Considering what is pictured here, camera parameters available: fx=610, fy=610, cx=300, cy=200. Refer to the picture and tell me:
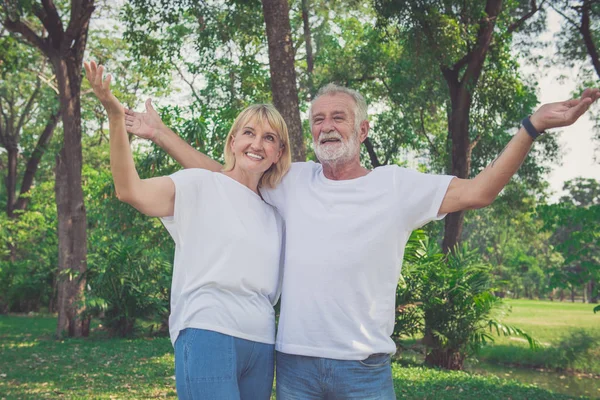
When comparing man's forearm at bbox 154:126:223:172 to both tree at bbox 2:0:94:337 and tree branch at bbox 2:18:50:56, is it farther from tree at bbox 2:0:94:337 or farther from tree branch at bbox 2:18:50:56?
tree branch at bbox 2:18:50:56

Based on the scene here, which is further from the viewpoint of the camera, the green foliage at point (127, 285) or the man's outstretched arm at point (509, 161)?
the green foliage at point (127, 285)

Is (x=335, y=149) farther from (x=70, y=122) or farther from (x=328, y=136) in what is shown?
(x=70, y=122)

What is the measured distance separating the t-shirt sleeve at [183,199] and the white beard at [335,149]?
646 millimetres

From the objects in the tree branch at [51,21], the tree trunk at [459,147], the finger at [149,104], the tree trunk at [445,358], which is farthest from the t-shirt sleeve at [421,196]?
the tree branch at [51,21]

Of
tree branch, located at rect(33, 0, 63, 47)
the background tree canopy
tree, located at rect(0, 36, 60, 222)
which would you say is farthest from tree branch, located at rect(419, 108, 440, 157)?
tree, located at rect(0, 36, 60, 222)

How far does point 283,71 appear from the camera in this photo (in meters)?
6.80

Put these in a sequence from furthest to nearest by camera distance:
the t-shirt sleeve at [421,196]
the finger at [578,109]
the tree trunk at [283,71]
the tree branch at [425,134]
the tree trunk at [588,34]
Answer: the tree branch at [425,134] → the tree trunk at [588,34] → the tree trunk at [283,71] → the t-shirt sleeve at [421,196] → the finger at [578,109]

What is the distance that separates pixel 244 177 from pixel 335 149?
46 cm

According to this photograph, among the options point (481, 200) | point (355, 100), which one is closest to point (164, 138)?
point (355, 100)

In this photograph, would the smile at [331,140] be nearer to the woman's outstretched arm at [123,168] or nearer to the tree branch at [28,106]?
the woman's outstretched arm at [123,168]

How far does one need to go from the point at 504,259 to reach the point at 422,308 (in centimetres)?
4163

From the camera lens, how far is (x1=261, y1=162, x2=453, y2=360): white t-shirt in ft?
8.57

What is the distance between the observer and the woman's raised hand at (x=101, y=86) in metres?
2.34

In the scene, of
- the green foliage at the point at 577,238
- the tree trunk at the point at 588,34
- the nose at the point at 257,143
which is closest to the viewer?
the nose at the point at 257,143
